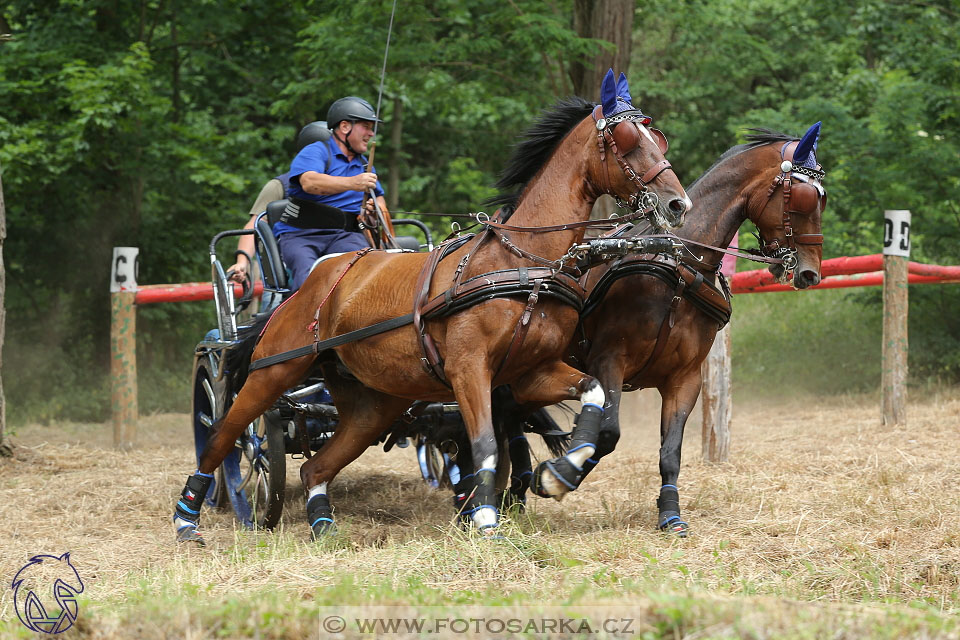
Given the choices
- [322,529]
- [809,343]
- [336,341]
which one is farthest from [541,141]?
[809,343]

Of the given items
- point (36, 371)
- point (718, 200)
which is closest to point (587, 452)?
point (718, 200)

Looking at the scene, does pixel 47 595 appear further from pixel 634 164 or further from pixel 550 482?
pixel 634 164

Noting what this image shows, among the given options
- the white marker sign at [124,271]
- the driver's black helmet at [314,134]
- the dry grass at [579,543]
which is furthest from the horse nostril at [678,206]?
the white marker sign at [124,271]

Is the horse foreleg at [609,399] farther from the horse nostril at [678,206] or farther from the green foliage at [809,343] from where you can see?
the green foliage at [809,343]

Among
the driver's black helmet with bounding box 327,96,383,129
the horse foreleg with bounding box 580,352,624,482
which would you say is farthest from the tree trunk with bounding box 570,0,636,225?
the horse foreleg with bounding box 580,352,624,482

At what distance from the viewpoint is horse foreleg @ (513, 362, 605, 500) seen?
456 centimetres

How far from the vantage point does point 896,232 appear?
8688 millimetres

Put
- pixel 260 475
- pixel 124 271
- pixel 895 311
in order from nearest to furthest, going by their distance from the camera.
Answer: pixel 260 475
pixel 895 311
pixel 124 271

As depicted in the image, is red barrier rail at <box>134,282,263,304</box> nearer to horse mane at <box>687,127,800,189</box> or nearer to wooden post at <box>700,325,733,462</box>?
wooden post at <box>700,325,733,462</box>

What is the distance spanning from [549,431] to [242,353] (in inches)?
74.6

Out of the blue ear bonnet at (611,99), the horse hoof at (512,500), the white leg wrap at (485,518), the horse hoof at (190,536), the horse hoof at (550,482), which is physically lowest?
the horse hoof at (190,536)

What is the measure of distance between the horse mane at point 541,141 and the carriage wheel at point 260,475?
192 cm

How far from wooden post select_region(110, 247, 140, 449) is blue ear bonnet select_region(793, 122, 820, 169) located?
6151 mm

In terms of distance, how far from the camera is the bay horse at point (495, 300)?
4738 millimetres
